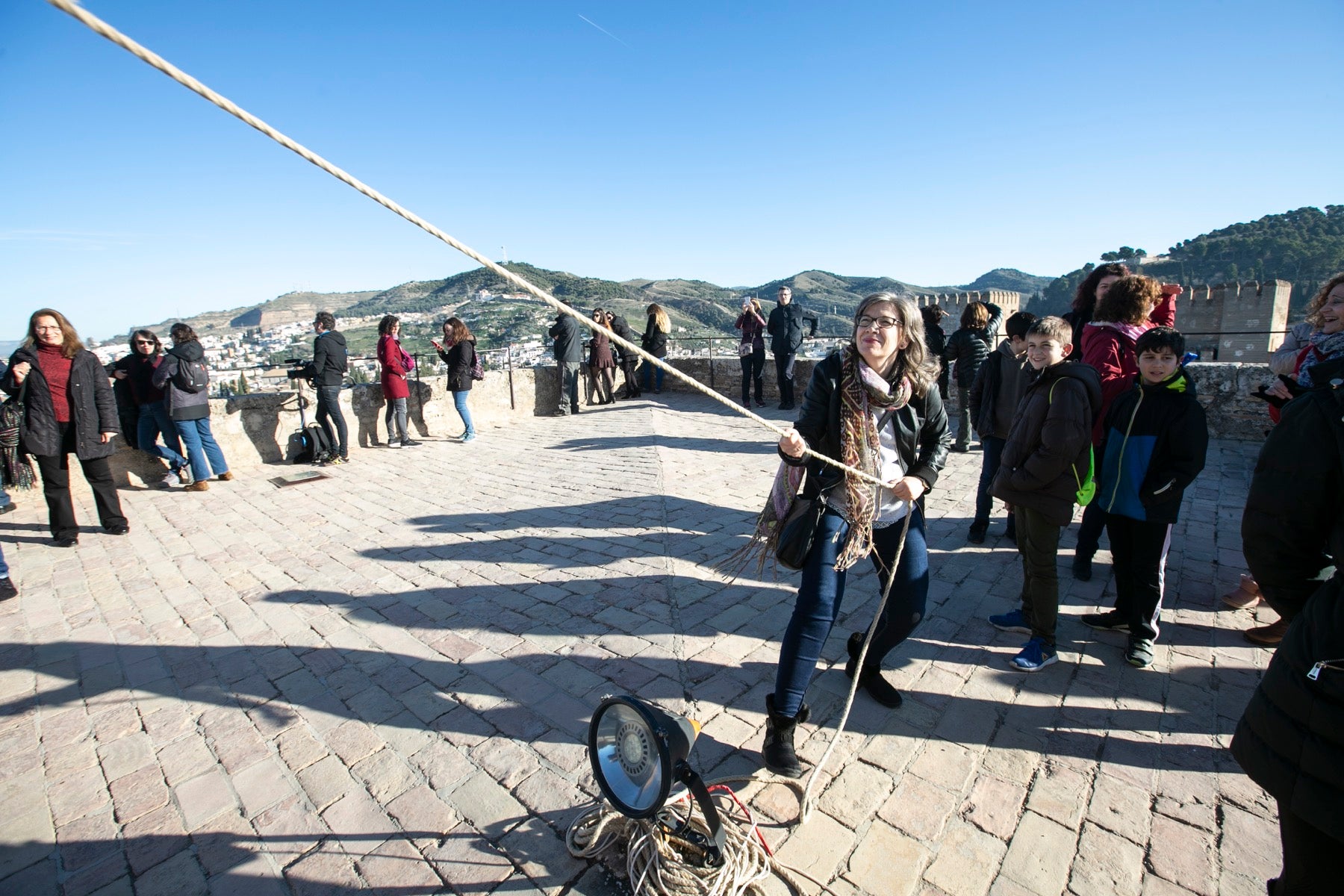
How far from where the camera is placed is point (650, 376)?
14078mm

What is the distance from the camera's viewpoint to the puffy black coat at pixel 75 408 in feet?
17.0

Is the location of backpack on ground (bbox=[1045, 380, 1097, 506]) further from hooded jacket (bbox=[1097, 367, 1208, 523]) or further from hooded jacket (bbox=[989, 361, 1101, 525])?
hooded jacket (bbox=[1097, 367, 1208, 523])

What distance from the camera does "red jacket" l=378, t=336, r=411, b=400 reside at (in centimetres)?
889

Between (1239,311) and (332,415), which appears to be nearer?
(332,415)

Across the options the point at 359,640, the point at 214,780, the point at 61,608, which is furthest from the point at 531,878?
the point at 61,608

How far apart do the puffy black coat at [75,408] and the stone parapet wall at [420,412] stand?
7.46 feet

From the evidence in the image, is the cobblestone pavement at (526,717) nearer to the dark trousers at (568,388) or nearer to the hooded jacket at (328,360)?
the hooded jacket at (328,360)

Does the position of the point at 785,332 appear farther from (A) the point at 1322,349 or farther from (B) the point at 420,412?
(A) the point at 1322,349

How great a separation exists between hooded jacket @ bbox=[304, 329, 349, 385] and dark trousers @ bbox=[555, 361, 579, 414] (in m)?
4.27

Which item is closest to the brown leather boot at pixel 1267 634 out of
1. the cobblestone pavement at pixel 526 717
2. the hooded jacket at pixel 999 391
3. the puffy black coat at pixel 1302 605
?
the cobblestone pavement at pixel 526 717

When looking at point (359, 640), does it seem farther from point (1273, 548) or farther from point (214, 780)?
point (1273, 548)

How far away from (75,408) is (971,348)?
8.61 metres

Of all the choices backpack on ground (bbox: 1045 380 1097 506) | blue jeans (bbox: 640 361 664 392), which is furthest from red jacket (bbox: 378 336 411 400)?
backpack on ground (bbox: 1045 380 1097 506)

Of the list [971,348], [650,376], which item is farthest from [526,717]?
[650,376]
